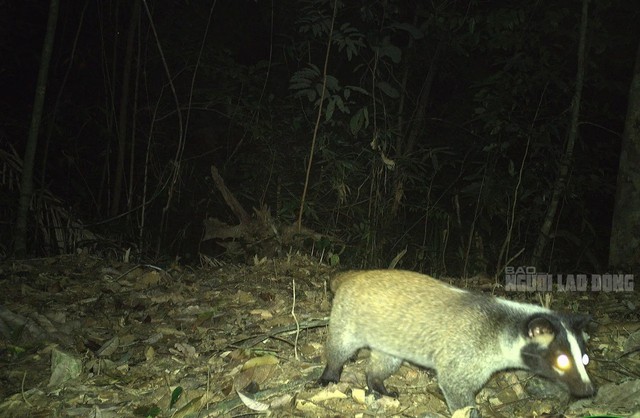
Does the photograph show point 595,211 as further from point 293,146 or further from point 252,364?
point 252,364

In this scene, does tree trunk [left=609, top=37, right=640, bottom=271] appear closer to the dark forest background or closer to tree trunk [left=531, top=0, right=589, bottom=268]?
tree trunk [left=531, top=0, right=589, bottom=268]

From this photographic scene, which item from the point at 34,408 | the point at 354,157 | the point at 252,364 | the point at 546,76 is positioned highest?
the point at 546,76

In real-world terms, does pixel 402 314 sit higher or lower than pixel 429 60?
lower

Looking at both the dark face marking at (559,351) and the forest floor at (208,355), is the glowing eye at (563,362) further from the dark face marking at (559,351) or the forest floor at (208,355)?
the forest floor at (208,355)

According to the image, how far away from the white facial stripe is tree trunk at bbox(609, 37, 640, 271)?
14.5 ft

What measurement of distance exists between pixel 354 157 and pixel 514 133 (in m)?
2.47

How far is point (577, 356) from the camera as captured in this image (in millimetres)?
3627

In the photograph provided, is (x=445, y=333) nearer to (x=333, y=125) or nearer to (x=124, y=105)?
(x=333, y=125)

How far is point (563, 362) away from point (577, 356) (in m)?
0.10

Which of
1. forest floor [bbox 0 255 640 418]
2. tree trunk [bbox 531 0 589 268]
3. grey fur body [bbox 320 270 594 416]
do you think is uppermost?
tree trunk [bbox 531 0 589 268]

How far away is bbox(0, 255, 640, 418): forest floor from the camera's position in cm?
386

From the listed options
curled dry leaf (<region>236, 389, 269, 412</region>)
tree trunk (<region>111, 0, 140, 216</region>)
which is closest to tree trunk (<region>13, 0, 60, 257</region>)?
tree trunk (<region>111, 0, 140, 216</region>)

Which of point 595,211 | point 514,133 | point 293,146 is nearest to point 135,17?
point 293,146

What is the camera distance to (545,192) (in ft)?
27.3
